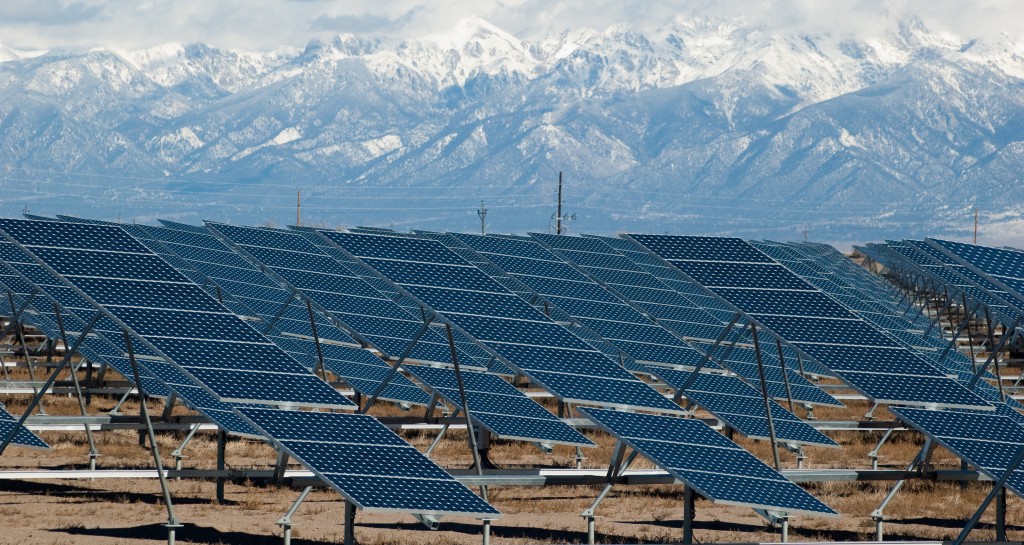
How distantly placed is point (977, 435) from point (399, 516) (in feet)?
22.7

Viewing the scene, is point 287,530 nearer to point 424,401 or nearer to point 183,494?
point 183,494

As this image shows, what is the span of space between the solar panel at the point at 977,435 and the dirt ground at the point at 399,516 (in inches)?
84.8

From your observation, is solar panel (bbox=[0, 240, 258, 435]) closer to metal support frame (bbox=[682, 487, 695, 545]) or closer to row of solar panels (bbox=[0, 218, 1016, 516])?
row of solar panels (bbox=[0, 218, 1016, 516])

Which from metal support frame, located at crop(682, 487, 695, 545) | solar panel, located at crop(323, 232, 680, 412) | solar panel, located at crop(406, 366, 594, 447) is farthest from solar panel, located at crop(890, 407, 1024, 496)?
solar panel, located at crop(406, 366, 594, 447)

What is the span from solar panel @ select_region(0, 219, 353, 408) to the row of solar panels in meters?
0.02

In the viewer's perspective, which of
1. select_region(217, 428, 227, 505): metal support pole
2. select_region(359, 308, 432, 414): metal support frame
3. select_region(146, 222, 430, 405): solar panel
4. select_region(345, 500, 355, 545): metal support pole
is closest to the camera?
select_region(345, 500, 355, 545): metal support pole

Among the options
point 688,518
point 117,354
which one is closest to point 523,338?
point 688,518

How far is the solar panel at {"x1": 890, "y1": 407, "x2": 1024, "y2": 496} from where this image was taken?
18.5m

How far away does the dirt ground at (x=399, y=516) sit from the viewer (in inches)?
798

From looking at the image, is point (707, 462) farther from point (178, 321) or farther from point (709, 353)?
point (178, 321)

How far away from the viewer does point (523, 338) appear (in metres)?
19.3

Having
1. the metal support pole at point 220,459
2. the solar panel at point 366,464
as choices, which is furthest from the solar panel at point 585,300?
the solar panel at point 366,464

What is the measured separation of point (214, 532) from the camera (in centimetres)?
2011

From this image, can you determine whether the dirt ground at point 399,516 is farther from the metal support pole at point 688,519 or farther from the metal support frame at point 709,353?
the metal support pole at point 688,519
